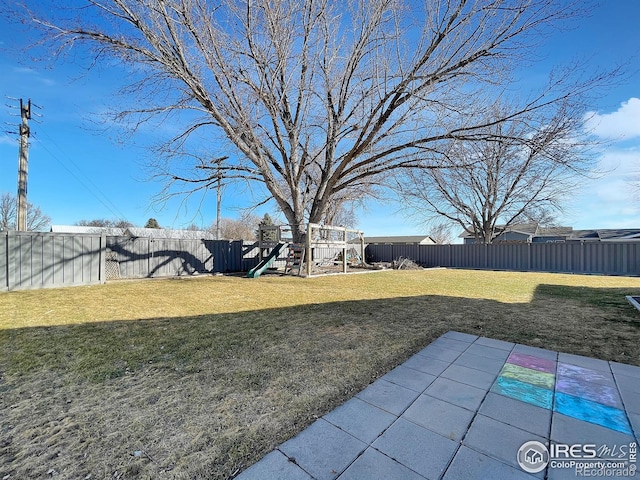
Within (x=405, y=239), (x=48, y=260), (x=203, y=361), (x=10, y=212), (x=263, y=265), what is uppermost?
(x=10, y=212)

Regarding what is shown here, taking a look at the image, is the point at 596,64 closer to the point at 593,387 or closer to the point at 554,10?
the point at 554,10

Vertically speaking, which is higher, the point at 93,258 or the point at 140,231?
the point at 140,231

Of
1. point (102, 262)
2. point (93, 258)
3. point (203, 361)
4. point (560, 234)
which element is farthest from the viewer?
point (560, 234)

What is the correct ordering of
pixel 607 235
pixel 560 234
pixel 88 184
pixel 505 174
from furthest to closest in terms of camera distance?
1. pixel 560 234
2. pixel 607 235
3. pixel 88 184
4. pixel 505 174

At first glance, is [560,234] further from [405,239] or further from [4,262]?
[4,262]

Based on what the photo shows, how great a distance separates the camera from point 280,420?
173 centimetres

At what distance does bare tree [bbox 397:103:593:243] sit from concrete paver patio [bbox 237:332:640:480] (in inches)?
212

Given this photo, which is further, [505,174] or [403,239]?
[403,239]

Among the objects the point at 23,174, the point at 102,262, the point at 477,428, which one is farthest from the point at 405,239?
the point at 477,428

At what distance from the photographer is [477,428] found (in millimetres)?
1678

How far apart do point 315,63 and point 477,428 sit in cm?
958

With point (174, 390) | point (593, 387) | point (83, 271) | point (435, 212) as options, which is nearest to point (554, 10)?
point (593, 387)

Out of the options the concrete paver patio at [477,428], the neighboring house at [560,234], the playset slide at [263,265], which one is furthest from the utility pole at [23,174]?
the neighboring house at [560,234]

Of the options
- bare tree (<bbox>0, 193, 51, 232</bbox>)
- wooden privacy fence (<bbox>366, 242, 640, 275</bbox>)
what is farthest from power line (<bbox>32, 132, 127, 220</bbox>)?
wooden privacy fence (<bbox>366, 242, 640, 275</bbox>)
